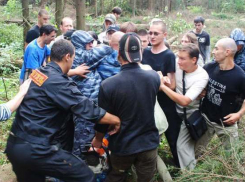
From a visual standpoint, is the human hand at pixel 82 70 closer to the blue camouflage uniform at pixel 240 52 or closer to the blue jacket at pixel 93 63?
the blue jacket at pixel 93 63

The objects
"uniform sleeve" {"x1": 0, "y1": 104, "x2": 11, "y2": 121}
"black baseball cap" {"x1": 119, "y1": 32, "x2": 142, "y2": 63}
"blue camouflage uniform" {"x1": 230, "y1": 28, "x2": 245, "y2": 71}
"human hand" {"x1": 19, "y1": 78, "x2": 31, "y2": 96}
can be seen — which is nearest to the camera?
"uniform sleeve" {"x1": 0, "y1": 104, "x2": 11, "y2": 121}

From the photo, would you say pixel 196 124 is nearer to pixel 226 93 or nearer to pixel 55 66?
pixel 226 93

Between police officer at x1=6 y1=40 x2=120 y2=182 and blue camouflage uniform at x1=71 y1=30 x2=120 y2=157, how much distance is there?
0.61m

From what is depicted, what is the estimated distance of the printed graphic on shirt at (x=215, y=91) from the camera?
377cm

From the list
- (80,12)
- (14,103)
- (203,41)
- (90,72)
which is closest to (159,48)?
(90,72)

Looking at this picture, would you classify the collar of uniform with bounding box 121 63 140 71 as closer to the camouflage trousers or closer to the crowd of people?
the crowd of people

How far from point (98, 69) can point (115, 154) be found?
1079 millimetres

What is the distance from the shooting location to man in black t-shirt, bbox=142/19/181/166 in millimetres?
3887

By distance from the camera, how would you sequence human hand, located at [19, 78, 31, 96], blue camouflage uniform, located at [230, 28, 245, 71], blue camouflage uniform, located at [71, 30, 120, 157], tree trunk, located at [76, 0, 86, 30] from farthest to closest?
tree trunk, located at [76, 0, 86, 30] < blue camouflage uniform, located at [230, 28, 245, 71] < blue camouflage uniform, located at [71, 30, 120, 157] < human hand, located at [19, 78, 31, 96]

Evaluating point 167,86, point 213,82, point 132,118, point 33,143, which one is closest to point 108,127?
point 132,118

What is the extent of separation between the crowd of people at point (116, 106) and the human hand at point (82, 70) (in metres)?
0.01

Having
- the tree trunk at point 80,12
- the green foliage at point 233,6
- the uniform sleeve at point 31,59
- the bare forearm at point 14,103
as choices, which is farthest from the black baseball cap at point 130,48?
the green foliage at point 233,6

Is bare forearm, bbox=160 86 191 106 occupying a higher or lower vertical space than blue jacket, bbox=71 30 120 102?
lower

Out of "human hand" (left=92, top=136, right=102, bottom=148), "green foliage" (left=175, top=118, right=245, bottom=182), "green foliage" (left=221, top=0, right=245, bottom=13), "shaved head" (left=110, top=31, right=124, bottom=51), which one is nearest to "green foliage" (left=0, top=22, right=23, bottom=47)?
"shaved head" (left=110, top=31, right=124, bottom=51)
